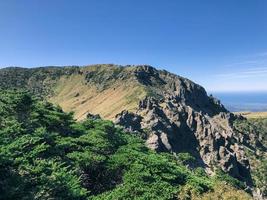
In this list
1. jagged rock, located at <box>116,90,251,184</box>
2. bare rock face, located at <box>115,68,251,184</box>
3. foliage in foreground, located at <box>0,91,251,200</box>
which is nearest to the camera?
foliage in foreground, located at <box>0,91,251,200</box>

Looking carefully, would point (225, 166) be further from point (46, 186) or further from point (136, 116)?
point (46, 186)

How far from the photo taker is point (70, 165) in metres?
47.0

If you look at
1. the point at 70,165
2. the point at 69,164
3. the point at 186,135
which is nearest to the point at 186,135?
the point at 186,135

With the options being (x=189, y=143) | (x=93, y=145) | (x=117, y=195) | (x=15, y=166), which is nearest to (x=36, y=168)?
(x=15, y=166)

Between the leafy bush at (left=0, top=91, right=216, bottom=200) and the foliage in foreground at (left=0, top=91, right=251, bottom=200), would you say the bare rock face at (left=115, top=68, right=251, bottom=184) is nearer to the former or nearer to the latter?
the foliage in foreground at (left=0, top=91, right=251, bottom=200)

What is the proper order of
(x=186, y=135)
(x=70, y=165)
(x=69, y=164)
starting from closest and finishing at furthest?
1. (x=70, y=165)
2. (x=69, y=164)
3. (x=186, y=135)

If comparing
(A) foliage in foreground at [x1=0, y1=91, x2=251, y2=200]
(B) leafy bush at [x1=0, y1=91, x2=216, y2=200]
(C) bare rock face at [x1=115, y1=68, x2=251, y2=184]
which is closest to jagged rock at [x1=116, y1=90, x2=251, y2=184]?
(C) bare rock face at [x1=115, y1=68, x2=251, y2=184]

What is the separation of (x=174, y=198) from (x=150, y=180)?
3.81 m

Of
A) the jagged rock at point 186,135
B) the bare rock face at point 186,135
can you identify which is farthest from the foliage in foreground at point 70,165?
the jagged rock at point 186,135

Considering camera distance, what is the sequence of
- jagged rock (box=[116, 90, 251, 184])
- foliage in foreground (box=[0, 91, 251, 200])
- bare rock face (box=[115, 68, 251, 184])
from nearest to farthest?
foliage in foreground (box=[0, 91, 251, 200]) → bare rock face (box=[115, 68, 251, 184]) → jagged rock (box=[116, 90, 251, 184])

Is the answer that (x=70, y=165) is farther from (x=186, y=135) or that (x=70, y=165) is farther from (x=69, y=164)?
(x=186, y=135)

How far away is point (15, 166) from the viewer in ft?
109

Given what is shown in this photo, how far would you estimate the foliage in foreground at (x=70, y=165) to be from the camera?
33.4 meters

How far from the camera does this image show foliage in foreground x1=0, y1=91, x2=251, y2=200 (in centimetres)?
3341
